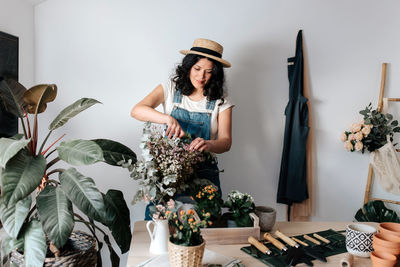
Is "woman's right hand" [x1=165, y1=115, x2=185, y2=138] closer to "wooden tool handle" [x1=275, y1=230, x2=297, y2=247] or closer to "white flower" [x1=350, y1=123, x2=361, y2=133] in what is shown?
"wooden tool handle" [x1=275, y1=230, x2=297, y2=247]

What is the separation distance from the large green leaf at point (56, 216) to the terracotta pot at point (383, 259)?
1.31m

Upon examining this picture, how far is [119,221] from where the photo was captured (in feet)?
6.14


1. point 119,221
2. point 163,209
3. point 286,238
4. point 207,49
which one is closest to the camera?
point 163,209

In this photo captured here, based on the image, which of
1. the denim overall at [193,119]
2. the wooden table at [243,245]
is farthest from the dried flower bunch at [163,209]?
the denim overall at [193,119]

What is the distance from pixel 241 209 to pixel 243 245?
0.55ft

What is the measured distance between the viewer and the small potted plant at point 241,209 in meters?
1.61

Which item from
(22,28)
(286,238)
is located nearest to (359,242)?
(286,238)

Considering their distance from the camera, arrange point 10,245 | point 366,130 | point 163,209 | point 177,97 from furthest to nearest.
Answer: point 366,130
point 177,97
point 10,245
point 163,209

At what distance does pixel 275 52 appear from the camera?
2.92 meters

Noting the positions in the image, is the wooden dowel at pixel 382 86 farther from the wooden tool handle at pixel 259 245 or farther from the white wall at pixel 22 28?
the white wall at pixel 22 28

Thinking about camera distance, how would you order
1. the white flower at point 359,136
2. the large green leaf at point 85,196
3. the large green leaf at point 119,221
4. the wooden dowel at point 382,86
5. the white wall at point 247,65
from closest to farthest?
1. the large green leaf at point 85,196
2. the large green leaf at point 119,221
3. the white wall at point 247,65
4. the white flower at point 359,136
5. the wooden dowel at point 382,86

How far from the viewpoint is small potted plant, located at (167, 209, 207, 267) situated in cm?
122

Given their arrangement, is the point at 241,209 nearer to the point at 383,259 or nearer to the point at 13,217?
the point at 383,259

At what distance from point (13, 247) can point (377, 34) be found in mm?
3215
